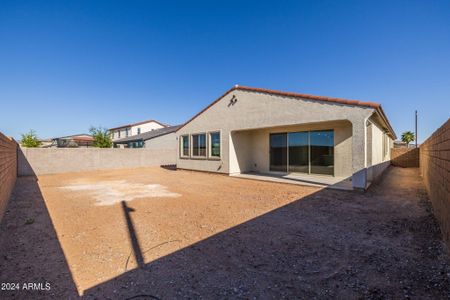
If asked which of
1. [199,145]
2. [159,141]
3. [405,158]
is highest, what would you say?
[159,141]

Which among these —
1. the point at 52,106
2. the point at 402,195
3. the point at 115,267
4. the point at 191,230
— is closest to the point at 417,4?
the point at 402,195

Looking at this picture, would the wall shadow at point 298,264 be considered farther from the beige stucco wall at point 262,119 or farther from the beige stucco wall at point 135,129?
the beige stucco wall at point 135,129

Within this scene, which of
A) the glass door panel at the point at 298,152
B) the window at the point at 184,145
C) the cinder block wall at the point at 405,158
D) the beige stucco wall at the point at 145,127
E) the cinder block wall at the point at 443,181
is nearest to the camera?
the cinder block wall at the point at 443,181

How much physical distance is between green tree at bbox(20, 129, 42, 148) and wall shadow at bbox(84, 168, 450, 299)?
2530 centimetres

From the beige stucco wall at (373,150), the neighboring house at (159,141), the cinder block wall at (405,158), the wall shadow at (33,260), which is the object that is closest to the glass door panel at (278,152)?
the beige stucco wall at (373,150)

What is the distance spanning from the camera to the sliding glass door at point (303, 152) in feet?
31.6

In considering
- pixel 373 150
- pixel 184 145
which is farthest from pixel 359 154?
pixel 184 145

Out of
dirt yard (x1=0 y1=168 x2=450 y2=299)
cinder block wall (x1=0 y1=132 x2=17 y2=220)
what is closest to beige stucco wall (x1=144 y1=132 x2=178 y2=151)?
cinder block wall (x1=0 y1=132 x2=17 y2=220)

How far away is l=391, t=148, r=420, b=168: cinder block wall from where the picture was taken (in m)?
16.7

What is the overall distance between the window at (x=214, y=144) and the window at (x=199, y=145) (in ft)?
2.26

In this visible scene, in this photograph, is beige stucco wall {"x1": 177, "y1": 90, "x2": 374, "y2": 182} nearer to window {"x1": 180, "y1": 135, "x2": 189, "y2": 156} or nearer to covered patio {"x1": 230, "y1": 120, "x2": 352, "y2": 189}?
covered patio {"x1": 230, "y1": 120, "x2": 352, "y2": 189}

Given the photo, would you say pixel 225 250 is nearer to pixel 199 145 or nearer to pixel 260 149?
pixel 260 149

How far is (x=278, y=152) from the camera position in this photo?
11.3m

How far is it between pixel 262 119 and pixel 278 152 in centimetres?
247
